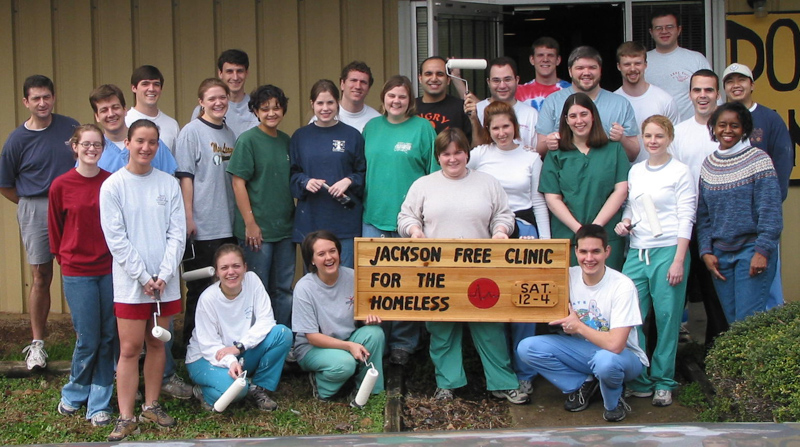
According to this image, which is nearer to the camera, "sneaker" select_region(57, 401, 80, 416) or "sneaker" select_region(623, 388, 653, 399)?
"sneaker" select_region(57, 401, 80, 416)

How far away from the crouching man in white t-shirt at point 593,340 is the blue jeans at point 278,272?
1.58 metres

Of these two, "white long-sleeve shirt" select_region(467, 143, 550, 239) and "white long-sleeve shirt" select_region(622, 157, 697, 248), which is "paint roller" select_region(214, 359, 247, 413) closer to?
"white long-sleeve shirt" select_region(467, 143, 550, 239)

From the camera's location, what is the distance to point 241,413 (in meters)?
5.21

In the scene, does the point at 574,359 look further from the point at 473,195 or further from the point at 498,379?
the point at 473,195

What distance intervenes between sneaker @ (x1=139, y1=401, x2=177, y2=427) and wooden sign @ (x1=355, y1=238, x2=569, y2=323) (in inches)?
47.9

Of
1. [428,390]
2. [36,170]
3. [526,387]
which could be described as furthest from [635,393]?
[36,170]

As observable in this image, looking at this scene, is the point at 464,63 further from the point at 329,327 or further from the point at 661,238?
the point at 329,327

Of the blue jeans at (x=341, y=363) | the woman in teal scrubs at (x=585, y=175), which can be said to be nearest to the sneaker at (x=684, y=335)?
the woman in teal scrubs at (x=585, y=175)

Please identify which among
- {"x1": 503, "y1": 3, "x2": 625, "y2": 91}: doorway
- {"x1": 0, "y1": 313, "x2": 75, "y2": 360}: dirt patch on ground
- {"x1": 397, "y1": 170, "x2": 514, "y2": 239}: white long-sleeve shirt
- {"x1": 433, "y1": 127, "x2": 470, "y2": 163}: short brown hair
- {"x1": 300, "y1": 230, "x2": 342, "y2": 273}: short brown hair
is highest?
{"x1": 503, "y1": 3, "x2": 625, "y2": 91}: doorway

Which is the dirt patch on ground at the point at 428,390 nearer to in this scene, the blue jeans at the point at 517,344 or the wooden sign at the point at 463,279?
the blue jeans at the point at 517,344

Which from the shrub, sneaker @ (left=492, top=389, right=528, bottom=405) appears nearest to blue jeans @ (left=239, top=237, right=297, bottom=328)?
sneaker @ (left=492, top=389, right=528, bottom=405)

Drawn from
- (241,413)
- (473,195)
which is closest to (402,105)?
(473,195)

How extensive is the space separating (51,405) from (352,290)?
6.29 feet

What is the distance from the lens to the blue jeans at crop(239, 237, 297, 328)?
19.1 ft
